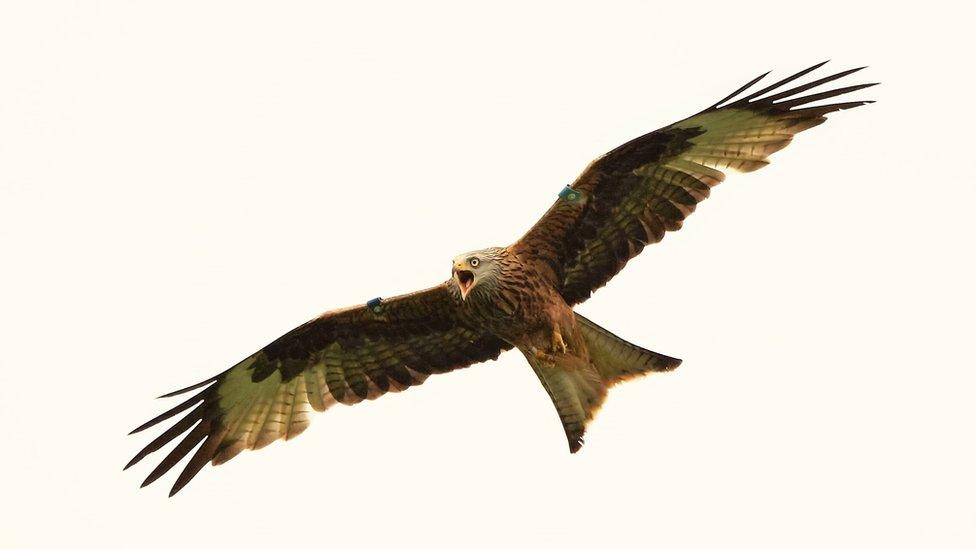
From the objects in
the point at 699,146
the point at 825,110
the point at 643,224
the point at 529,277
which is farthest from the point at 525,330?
the point at 825,110

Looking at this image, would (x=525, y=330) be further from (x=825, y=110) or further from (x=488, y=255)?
(x=825, y=110)

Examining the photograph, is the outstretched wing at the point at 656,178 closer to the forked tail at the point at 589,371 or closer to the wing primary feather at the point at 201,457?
the forked tail at the point at 589,371

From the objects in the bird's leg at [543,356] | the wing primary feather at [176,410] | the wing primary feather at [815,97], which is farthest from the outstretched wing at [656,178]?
the wing primary feather at [176,410]

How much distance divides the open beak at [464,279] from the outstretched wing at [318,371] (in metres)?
0.73

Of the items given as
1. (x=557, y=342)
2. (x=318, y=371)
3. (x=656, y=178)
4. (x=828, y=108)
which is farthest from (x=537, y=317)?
(x=828, y=108)

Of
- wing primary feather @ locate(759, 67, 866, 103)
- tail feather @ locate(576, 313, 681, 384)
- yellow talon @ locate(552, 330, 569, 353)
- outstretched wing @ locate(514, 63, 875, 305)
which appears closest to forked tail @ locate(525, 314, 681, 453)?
tail feather @ locate(576, 313, 681, 384)

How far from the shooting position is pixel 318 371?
10953 mm

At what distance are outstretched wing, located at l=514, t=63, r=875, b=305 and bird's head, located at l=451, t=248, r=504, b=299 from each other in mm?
349

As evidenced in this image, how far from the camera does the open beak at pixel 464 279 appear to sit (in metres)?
9.64

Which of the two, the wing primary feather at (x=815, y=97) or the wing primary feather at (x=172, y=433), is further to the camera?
the wing primary feather at (x=172, y=433)

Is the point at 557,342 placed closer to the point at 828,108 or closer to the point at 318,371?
the point at 318,371

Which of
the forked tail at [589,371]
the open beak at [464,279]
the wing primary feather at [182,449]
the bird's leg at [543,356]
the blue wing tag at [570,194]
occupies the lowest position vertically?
the forked tail at [589,371]

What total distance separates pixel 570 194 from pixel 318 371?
2.56 metres

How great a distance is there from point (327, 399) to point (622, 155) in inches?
119
